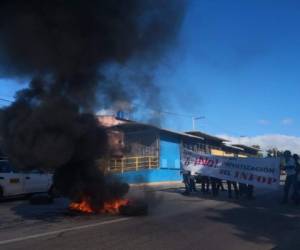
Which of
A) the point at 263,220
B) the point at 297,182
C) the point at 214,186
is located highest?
the point at 297,182

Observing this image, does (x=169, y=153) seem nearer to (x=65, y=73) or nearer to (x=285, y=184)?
(x=285, y=184)

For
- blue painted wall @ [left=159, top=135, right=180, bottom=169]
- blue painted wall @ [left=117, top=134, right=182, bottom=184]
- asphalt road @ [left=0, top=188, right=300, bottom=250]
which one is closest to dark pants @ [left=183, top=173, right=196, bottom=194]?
asphalt road @ [left=0, top=188, right=300, bottom=250]

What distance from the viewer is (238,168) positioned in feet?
54.9

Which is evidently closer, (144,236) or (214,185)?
(144,236)

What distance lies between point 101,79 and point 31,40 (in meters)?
2.03

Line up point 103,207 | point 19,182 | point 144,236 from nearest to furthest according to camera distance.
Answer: point 144,236
point 103,207
point 19,182

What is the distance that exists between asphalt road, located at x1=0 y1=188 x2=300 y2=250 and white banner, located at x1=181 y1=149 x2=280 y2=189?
3155mm

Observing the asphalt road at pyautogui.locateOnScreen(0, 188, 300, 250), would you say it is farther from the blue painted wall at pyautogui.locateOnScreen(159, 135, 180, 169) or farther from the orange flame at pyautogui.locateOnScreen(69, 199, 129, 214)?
the blue painted wall at pyautogui.locateOnScreen(159, 135, 180, 169)

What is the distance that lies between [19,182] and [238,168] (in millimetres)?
8197

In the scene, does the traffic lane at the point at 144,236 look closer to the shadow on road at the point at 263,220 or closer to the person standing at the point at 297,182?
the shadow on road at the point at 263,220

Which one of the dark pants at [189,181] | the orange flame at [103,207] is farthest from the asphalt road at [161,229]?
the dark pants at [189,181]

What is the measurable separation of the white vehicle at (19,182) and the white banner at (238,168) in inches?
238

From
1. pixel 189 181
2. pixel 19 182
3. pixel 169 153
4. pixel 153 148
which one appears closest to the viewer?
pixel 19 182

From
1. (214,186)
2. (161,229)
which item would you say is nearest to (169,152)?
(214,186)
